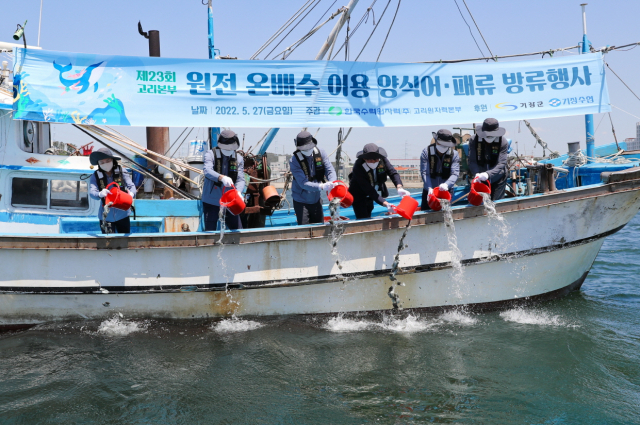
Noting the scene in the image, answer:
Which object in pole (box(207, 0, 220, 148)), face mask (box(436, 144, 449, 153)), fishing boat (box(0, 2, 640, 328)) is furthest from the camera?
pole (box(207, 0, 220, 148))

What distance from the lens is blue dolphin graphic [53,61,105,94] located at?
6996mm

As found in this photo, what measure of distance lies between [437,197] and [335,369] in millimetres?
2589

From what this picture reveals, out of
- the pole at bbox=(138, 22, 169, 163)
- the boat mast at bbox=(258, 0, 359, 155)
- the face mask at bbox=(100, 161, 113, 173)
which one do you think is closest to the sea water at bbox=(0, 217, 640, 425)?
the face mask at bbox=(100, 161, 113, 173)

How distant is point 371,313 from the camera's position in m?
6.96

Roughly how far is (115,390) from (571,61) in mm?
7850

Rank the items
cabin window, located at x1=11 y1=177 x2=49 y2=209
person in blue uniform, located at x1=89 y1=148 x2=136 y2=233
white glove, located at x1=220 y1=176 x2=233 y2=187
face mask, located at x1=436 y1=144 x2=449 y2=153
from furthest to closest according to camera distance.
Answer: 1. cabin window, located at x1=11 y1=177 x2=49 y2=209
2. face mask, located at x1=436 y1=144 x2=449 y2=153
3. person in blue uniform, located at x1=89 y1=148 x2=136 y2=233
4. white glove, located at x1=220 y1=176 x2=233 y2=187

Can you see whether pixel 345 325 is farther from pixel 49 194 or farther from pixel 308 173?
pixel 49 194

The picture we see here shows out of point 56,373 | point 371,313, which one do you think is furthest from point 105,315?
point 371,313

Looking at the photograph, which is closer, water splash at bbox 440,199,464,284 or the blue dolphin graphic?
water splash at bbox 440,199,464,284

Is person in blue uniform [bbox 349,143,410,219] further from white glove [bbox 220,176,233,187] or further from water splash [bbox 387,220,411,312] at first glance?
white glove [bbox 220,176,233,187]

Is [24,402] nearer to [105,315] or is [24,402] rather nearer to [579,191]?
[105,315]

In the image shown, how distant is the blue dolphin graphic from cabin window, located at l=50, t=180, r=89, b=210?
174 cm

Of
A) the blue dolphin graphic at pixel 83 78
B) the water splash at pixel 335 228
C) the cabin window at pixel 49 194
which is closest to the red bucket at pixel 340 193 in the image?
the water splash at pixel 335 228

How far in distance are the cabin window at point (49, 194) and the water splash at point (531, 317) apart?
6.89 m
